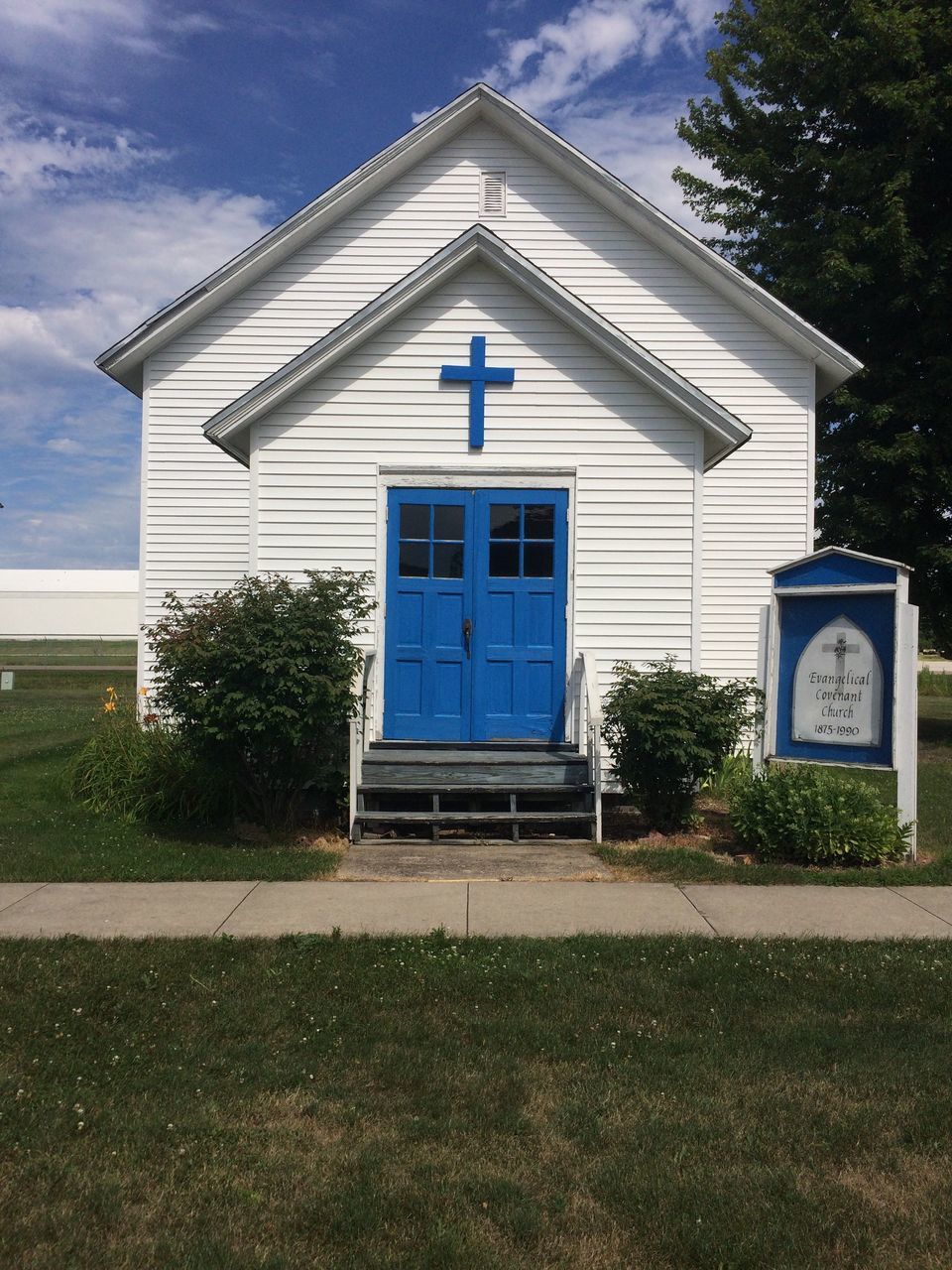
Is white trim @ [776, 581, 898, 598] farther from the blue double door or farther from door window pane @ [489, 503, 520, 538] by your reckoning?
door window pane @ [489, 503, 520, 538]

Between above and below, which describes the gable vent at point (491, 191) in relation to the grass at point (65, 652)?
above

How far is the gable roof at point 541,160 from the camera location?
12.9 meters

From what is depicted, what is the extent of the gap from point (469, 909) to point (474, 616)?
398cm

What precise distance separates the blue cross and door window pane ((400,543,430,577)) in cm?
111

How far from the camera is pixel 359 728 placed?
9.38m

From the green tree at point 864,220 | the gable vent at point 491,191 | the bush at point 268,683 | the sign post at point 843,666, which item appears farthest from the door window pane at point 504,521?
the green tree at point 864,220

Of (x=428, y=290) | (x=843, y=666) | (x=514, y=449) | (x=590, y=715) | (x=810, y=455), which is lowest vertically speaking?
(x=590, y=715)

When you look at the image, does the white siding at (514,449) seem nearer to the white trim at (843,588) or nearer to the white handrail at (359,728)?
the white handrail at (359,728)

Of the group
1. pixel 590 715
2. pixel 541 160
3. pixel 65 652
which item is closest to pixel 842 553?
pixel 590 715

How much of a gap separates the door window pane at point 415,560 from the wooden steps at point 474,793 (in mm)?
1769

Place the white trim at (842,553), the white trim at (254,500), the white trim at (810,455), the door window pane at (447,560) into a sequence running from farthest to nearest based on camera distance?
the white trim at (810,455), the door window pane at (447,560), the white trim at (254,500), the white trim at (842,553)

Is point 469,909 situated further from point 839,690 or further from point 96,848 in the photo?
point 839,690

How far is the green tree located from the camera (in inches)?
640

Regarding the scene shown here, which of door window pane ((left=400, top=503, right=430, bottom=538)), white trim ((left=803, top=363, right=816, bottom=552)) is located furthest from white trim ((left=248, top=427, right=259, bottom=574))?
white trim ((left=803, top=363, right=816, bottom=552))
